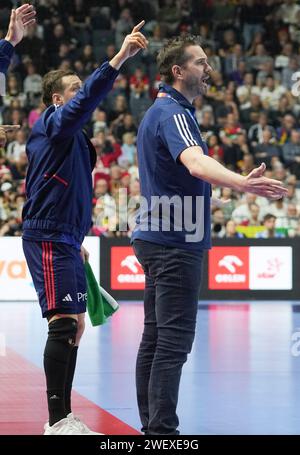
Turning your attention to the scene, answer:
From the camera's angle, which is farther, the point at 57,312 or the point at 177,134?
the point at 57,312

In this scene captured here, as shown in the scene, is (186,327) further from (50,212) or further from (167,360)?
(50,212)

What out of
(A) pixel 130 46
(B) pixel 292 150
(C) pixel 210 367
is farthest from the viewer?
(B) pixel 292 150

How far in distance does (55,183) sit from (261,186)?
150 centimetres

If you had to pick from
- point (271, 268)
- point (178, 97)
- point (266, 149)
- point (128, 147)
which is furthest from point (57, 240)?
point (266, 149)

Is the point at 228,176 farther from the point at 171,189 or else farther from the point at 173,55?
the point at 173,55

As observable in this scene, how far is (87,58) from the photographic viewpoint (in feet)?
66.8

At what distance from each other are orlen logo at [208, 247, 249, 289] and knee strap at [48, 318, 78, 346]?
1049cm

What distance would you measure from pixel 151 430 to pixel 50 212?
4.52 feet

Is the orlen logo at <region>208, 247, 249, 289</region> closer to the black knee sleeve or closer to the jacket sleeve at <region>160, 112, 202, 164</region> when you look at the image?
the black knee sleeve

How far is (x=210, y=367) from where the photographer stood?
869 cm

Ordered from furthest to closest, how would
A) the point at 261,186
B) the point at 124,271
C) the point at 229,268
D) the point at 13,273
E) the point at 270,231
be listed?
1. the point at 270,231
2. the point at 229,268
3. the point at 124,271
4. the point at 13,273
5. the point at 261,186

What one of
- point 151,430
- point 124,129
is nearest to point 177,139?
point 151,430

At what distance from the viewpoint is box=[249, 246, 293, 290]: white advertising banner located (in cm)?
1622
